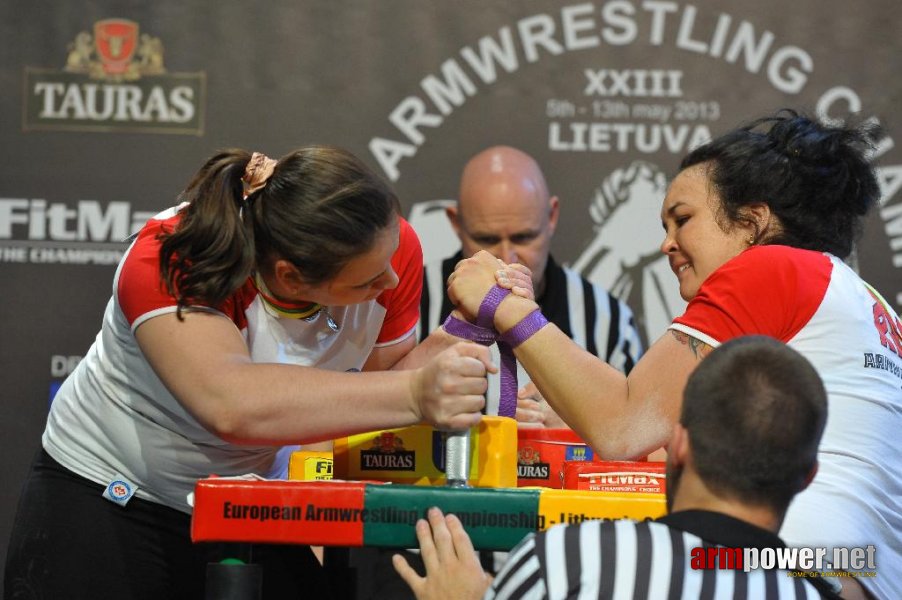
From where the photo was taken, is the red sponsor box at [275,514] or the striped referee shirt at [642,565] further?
the red sponsor box at [275,514]

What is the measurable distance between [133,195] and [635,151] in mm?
1582

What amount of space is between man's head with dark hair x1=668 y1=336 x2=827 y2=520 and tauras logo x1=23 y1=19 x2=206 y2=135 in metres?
2.63

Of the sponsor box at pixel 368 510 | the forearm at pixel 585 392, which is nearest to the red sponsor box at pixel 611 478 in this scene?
the forearm at pixel 585 392

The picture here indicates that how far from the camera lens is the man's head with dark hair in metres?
1.19

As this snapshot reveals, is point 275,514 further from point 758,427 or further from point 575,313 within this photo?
point 575,313

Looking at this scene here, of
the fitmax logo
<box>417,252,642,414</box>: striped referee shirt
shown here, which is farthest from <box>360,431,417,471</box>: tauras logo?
the fitmax logo

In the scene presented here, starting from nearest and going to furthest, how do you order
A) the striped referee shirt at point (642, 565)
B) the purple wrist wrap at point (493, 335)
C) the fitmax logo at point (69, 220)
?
the striped referee shirt at point (642, 565)
the purple wrist wrap at point (493, 335)
the fitmax logo at point (69, 220)

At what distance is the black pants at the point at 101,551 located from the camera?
1813 millimetres

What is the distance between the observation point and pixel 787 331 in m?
1.69

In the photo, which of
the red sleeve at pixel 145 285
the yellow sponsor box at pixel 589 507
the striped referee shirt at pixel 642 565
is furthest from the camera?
the red sleeve at pixel 145 285

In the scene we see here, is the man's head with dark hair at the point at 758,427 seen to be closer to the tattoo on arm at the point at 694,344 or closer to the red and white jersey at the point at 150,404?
the tattoo on arm at the point at 694,344

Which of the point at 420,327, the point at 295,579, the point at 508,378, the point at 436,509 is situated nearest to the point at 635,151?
the point at 420,327

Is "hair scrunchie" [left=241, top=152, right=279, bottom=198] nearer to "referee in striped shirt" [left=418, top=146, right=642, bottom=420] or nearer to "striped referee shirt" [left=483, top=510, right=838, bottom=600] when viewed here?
"striped referee shirt" [left=483, top=510, right=838, bottom=600]

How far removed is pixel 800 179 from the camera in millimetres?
1937
